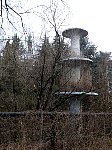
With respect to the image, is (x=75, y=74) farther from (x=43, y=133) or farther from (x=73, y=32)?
(x=43, y=133)

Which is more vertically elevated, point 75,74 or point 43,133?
point 75,74

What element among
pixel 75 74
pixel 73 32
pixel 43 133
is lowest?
pixel 43 133

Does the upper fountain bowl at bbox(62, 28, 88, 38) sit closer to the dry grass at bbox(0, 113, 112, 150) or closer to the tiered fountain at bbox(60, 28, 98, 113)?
the tiered fountain at bbox(60, 28, 98, 113)

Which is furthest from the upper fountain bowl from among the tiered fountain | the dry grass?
the dry grass

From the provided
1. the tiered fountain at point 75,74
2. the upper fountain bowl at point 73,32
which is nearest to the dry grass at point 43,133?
the tiered fountain at point 75,74

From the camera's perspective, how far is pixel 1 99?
22172 mm

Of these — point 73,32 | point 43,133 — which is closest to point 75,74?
point 73,32

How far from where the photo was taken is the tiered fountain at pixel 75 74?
2033cm

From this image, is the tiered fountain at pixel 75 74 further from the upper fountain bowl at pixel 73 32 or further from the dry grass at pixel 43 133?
the dry grass at pixel 43 133

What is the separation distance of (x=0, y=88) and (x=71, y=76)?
A: 6725mm

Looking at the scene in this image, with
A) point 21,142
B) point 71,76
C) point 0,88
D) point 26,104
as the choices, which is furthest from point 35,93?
point 21,142

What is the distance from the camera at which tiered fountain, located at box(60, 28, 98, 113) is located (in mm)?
20328

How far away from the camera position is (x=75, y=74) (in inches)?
A: 826

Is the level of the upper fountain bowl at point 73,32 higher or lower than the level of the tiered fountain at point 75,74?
higher
